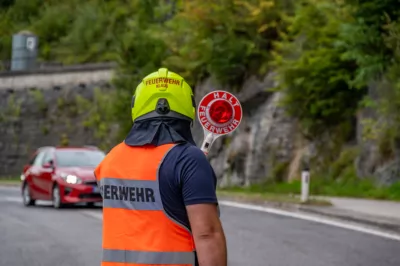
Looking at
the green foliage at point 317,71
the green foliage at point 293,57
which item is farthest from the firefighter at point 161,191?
the green foliage at point 317,71

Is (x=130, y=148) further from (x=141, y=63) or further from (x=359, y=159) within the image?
(x=141, y=63)

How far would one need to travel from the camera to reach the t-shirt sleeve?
13.7ft

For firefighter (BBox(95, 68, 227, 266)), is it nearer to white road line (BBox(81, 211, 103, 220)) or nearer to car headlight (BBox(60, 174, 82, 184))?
white road line (BBox(81, 211, 103, 220))

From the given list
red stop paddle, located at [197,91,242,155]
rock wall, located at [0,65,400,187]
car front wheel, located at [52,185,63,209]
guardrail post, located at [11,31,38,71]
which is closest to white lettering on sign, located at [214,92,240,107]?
red stop paddle, located at [197,91,242,155]

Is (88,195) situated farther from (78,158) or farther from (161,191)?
(161,191)

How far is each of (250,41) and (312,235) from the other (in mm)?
20609

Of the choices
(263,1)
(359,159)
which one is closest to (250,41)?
(263,1)

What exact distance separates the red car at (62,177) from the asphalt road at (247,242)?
6.28 feet

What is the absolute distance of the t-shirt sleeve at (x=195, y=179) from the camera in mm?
4180

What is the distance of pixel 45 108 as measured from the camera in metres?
55.0

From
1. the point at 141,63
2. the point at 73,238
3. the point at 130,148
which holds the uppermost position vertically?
the point at 141,63

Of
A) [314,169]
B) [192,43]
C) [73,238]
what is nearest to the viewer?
[73,238]

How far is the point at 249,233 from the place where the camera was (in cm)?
1616

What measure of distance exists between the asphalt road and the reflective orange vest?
7.95m
